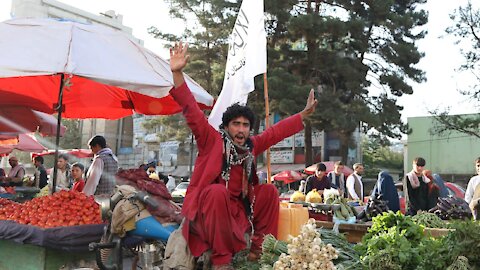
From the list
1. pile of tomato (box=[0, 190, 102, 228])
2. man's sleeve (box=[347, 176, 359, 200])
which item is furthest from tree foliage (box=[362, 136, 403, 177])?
pile of tomato (box=[0, 190, 102, 228])

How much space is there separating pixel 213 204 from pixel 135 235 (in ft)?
3.89

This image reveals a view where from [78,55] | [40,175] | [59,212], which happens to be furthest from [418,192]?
[40,175]

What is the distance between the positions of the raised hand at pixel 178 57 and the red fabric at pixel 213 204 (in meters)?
0.16

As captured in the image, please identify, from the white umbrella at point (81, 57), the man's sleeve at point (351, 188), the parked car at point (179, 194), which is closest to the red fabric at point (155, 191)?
the parked car at point (179, 194)

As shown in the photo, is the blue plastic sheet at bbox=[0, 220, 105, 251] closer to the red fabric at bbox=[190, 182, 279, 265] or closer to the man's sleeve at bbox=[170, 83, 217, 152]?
the red fabric at bbox=[190, 182, 279, 265]

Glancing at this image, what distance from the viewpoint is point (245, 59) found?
198 inches

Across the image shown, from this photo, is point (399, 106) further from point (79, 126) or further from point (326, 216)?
point (79, 126)

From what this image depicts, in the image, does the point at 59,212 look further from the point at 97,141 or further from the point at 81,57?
the point at 97,141

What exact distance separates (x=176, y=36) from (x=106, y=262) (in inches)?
909

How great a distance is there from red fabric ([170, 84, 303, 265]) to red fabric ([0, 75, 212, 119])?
3125mm

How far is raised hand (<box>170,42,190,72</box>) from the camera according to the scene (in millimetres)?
3523

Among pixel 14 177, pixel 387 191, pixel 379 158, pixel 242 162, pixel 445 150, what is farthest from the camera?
pixel 379 158

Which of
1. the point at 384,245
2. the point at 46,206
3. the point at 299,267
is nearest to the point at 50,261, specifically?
the point at 46,206

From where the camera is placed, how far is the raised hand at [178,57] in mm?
3523
